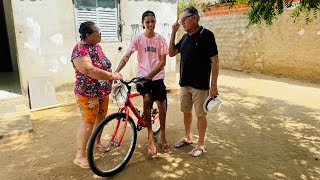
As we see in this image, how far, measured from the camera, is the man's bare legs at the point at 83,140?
115 inches

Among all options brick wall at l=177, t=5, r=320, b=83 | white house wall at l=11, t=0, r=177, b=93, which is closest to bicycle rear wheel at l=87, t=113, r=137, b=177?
white house wall at l=11, t=0, r=177, b=93

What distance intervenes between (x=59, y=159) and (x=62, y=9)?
359cm

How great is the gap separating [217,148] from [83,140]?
194cm

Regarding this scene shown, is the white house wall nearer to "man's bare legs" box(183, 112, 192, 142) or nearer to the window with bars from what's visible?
the window with bars

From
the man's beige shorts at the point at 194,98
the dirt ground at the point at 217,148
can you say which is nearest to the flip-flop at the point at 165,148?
the dirt ground at the point at 217,148

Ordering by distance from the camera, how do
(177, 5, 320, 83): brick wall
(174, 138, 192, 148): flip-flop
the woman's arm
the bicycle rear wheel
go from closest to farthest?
the woman's arm < the bicycle rear wheel < (174, 138, 192, 148): flip-flop < (177, 5, 320, 83): brick wall

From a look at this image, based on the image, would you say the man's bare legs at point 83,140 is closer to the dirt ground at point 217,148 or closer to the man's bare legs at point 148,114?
the dirt ground at point 217,148

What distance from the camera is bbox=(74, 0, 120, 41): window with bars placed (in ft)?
18.9

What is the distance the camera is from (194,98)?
3.21m

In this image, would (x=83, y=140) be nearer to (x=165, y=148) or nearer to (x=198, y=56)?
(x=165, y=148)

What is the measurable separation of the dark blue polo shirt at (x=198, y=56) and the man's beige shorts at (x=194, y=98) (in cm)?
7

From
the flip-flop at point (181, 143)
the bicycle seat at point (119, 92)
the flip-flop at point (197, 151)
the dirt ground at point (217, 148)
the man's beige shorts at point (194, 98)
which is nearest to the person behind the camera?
the bicycle seat at point (119, 92)

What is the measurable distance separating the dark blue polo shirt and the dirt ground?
3.50 feet

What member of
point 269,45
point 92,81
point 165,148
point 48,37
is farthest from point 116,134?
point 269,45
